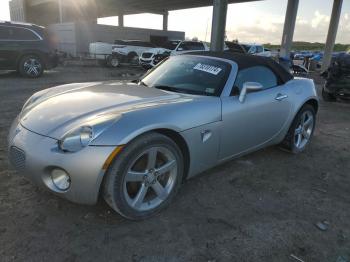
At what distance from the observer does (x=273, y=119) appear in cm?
385

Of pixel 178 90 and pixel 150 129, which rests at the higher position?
pixel 178 90

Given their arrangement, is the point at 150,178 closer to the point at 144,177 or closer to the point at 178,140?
the point at 144,177

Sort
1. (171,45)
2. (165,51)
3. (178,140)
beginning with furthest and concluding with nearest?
(171,45), (165,51), (178,140)

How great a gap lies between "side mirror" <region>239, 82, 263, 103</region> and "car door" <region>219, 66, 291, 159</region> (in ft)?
0.16

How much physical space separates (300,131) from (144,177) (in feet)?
9.16

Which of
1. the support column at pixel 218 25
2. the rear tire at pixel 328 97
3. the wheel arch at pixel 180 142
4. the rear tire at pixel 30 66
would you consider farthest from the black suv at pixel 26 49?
the support column at pixel 218 25

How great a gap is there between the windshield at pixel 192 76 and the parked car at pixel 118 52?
1519 centimetres

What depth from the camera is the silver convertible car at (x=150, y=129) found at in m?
2.37

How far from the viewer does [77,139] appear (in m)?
2.38

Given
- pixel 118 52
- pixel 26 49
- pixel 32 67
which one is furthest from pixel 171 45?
pixel 26 49

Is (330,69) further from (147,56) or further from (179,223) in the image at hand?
(147,56)

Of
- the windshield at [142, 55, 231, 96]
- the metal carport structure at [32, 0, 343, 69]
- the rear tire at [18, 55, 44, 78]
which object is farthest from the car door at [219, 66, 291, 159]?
the metal carport structure at [32, 0, 343, 69]

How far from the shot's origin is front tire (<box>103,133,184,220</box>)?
2420 millimetres

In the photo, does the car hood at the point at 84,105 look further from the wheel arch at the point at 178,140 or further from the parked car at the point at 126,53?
the parked car at the point at 126,53
